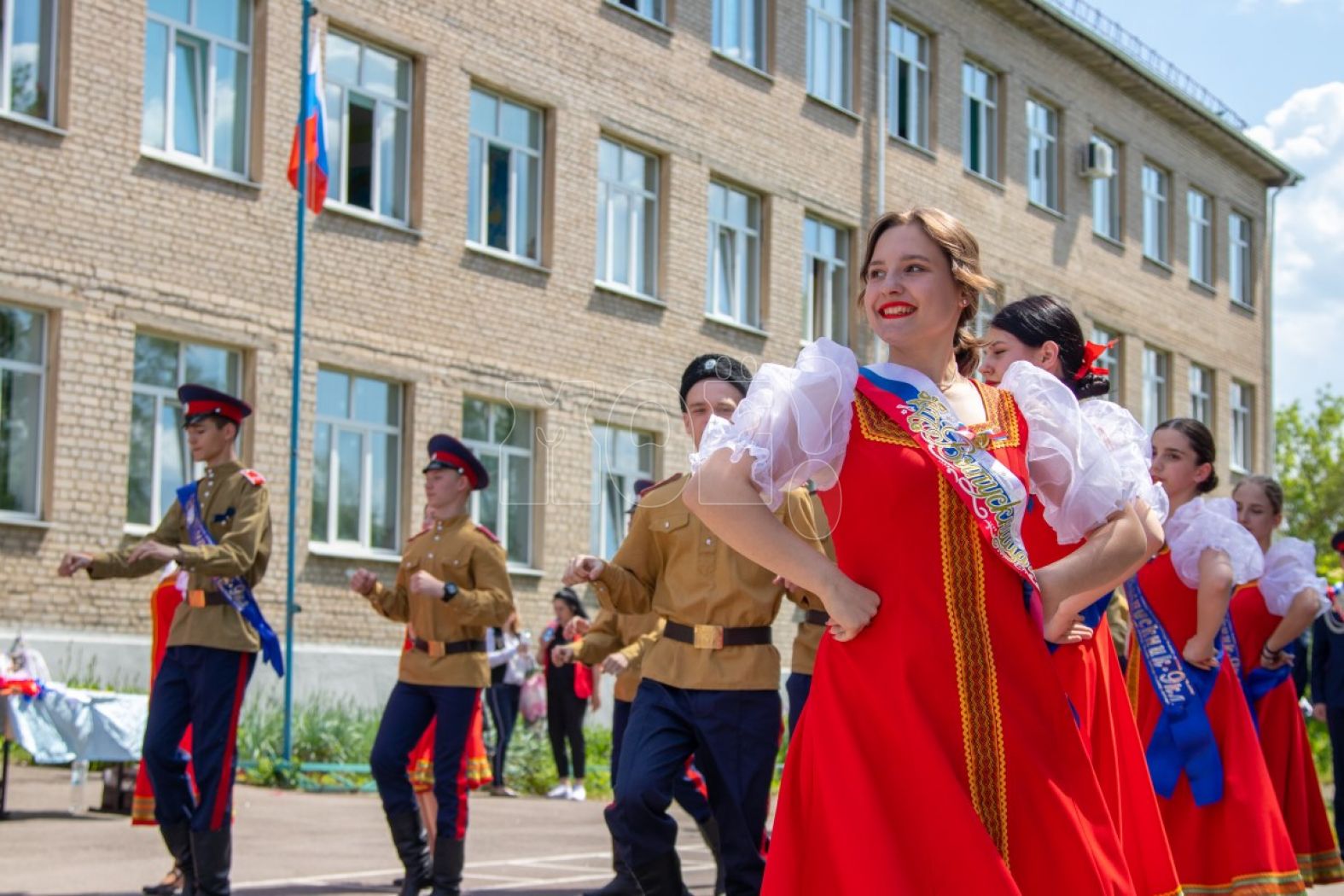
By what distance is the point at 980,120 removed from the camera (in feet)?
107

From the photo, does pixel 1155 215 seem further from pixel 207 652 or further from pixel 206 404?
pixel 207 652

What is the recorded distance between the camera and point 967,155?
32188mm

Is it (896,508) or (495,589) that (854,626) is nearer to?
(896,508)

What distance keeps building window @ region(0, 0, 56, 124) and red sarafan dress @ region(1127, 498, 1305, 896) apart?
13.3 m

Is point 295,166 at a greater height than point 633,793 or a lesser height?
greater

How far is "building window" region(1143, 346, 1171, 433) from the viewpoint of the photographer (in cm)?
3819

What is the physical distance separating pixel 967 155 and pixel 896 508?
28915 millimetres

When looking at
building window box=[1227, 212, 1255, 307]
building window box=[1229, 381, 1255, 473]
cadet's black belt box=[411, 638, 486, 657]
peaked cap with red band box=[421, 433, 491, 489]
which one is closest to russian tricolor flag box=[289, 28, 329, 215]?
peaked cap with red band box=[421, 433, 491, 489]

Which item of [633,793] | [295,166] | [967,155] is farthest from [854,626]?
[967,155]

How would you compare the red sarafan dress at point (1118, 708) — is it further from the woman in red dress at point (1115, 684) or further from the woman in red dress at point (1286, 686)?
the woman in red dress at point (1286, 686)

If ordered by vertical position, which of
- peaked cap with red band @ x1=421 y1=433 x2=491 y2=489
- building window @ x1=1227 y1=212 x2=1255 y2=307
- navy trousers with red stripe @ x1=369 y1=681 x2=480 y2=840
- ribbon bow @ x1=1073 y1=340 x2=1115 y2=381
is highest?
building window @ x1=1227 y1=212 x2=1255 y2=307

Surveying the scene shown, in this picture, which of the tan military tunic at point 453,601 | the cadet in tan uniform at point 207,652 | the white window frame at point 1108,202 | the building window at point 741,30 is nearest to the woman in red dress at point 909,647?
the cadet in tan uniform at point 207,652

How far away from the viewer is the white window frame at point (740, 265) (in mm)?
26609

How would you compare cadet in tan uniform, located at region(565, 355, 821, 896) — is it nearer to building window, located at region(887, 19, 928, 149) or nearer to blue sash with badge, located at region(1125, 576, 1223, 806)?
blue sash with badge, located at region(1125, 576, 1223, 806)
